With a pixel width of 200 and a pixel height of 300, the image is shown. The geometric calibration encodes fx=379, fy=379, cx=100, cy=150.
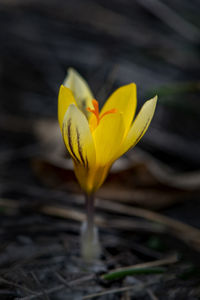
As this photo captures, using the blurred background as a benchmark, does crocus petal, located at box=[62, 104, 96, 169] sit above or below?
below

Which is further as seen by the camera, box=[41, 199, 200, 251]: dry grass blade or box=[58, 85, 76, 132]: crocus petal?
box=[41, 199, 200, 251]: dry grass blade

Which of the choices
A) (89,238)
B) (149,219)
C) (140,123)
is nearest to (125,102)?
(140,123)

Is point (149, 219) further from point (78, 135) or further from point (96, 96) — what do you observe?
point (96, 96)

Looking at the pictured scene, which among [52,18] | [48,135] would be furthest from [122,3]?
[48,135]

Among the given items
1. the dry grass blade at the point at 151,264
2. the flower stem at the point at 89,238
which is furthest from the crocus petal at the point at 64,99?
the dry grass blade at the point at 151,264

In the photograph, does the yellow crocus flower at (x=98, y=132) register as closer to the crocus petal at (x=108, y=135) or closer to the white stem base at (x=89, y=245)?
the crocus petal at (x=108, y=135)

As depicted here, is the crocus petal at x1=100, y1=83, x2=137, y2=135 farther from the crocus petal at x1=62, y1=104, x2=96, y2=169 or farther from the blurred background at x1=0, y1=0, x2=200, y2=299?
the blurred background at x1=0, y1=0, x2=200, y2=299

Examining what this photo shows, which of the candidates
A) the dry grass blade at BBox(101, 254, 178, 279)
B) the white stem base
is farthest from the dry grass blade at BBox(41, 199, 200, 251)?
the white stem base
